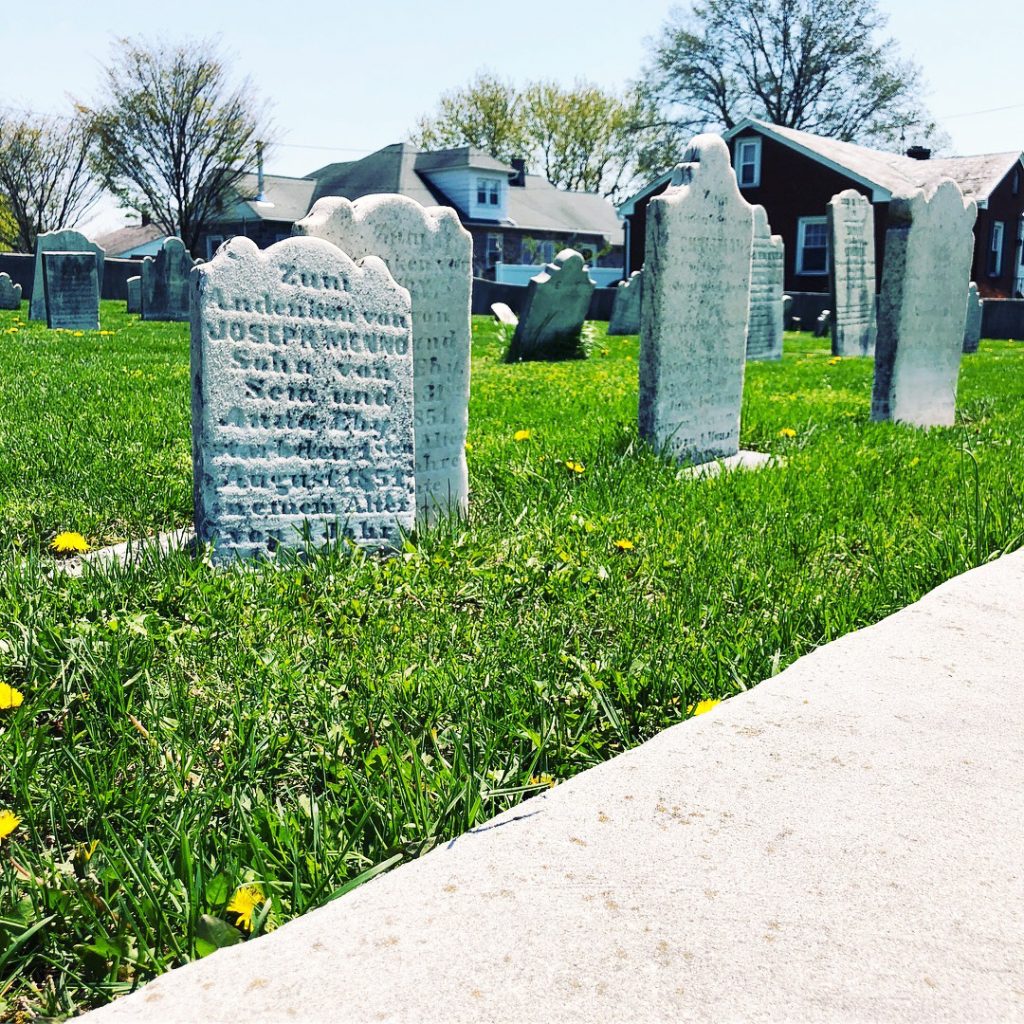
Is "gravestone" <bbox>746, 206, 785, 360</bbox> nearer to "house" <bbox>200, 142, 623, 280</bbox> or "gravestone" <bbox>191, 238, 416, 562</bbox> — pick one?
"gravestone" <bbox>191, 238, 416, 562</bbox>

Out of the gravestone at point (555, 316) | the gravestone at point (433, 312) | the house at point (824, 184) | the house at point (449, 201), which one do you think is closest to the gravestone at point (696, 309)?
the gravestone at point (433, 312)

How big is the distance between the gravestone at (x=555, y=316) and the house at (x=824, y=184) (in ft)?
56.6

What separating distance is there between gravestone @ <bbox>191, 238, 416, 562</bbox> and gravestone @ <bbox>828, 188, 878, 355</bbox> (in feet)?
36.1

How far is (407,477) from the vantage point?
13.5 ft

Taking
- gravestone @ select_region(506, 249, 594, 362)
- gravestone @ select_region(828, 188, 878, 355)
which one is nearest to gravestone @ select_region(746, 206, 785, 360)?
gravestone @ select_region(828, 188, 878, 355)

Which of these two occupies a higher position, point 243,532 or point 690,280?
point 690,280

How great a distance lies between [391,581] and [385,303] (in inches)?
43.3

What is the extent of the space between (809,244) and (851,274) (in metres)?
18.9

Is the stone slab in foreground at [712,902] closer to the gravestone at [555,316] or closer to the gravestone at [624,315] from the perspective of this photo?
the gravestone at [555,316]

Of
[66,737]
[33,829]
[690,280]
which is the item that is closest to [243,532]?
[66,737]

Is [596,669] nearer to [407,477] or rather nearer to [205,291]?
[407,477]

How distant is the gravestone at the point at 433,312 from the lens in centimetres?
417

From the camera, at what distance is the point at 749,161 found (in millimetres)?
32938

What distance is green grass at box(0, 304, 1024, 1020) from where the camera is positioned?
6.30 ft
